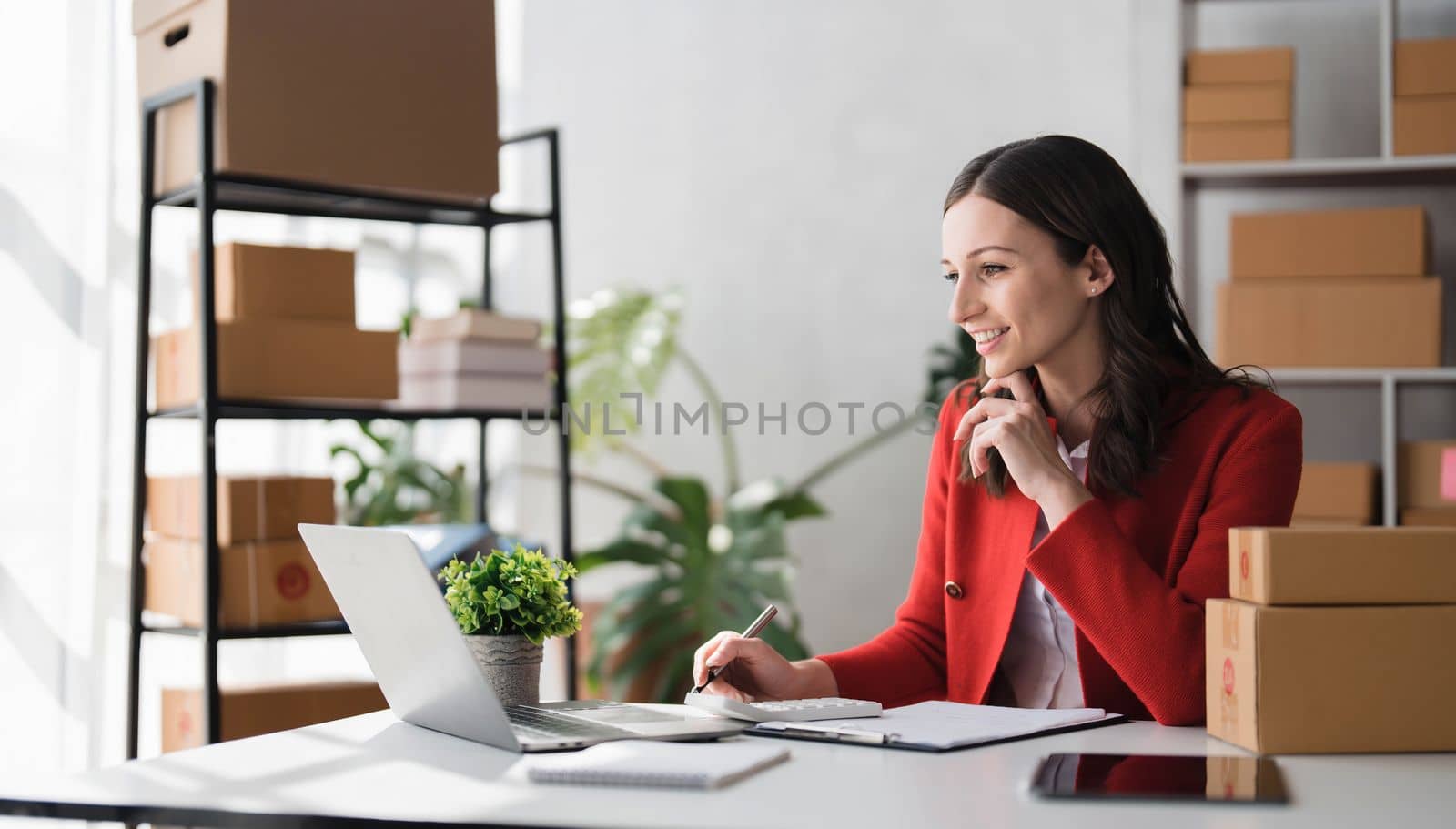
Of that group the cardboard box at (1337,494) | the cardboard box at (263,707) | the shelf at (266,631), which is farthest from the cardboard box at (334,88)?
the cardboard box at (1337,494)

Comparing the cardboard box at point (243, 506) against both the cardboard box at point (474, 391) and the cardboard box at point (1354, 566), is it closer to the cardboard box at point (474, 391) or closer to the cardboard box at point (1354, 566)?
the cardboard box at point (474, 391)

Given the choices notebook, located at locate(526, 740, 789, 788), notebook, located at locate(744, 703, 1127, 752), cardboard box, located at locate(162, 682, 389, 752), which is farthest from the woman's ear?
cardboard box, located at locate(162, 682, 389, 752)

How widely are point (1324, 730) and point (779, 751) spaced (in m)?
0.46

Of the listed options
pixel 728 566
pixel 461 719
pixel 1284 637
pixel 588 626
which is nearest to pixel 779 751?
pixel 461 719

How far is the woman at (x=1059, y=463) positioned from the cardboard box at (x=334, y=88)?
3.66 feet

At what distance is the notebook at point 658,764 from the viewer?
0.98 metres

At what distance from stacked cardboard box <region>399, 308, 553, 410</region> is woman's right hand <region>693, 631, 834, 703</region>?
4.16 feet

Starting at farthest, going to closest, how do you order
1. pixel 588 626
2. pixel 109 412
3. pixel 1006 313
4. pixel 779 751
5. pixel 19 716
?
pixel 588 626
pixel 109 412
pixel 19 716
pixel 1006 313
pixel 779 751

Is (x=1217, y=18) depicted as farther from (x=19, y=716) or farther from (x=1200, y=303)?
(x=19, y=716)

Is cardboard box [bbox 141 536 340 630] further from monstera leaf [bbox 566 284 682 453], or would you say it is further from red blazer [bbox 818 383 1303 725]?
monstera leaf [bbox 566 284 682 453]

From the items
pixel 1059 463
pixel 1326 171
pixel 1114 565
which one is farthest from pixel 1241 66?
pixel 1114 565

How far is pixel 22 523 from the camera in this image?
2.39m

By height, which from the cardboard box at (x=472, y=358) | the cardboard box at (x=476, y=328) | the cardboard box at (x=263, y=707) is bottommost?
the cardboard box at (x=263, y=707)

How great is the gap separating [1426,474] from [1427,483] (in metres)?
0.02
